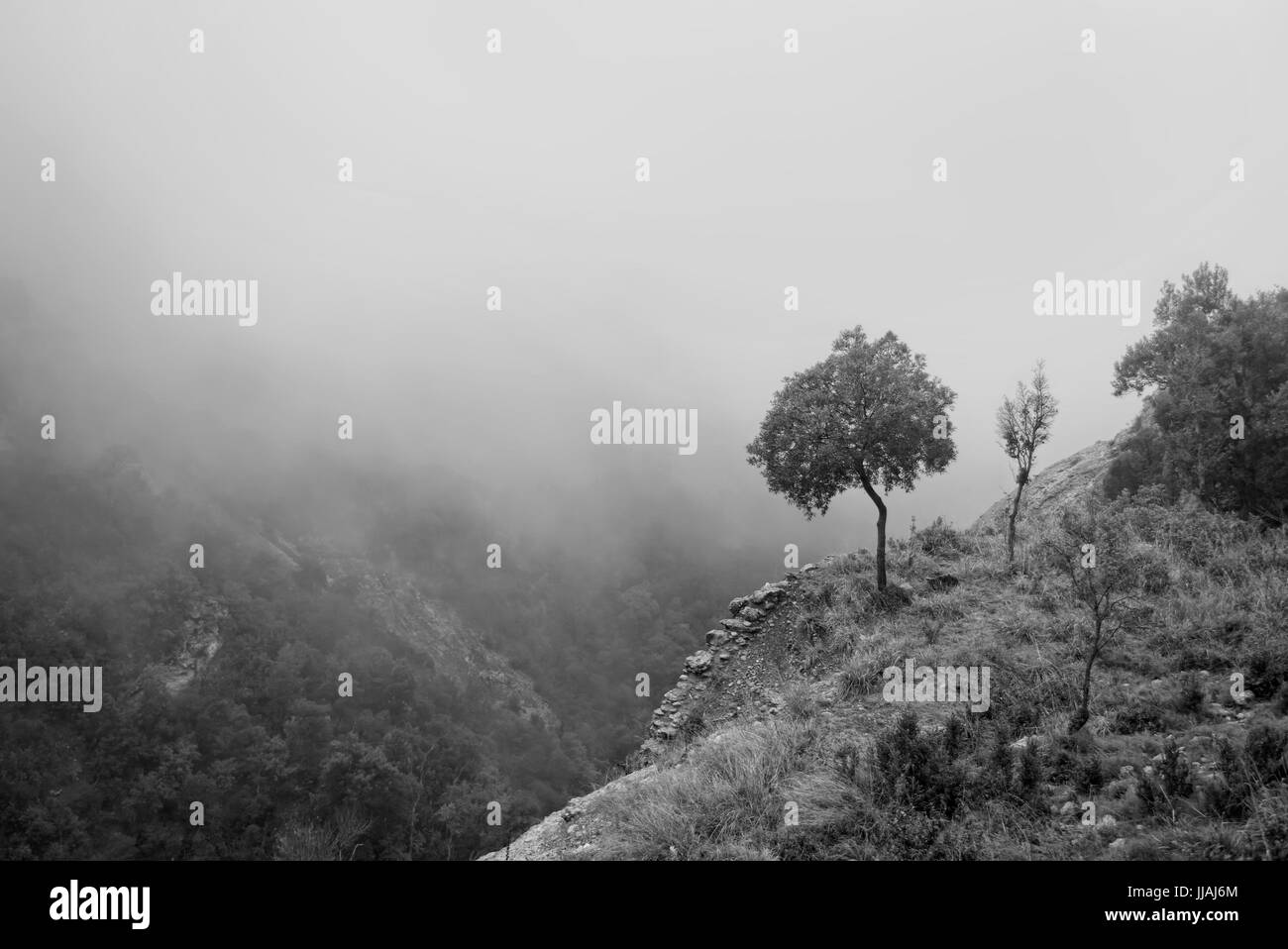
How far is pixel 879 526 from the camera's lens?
673 inches

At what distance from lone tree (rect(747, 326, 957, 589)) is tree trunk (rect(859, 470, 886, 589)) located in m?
0.03

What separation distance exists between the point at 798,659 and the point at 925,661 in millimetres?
3809

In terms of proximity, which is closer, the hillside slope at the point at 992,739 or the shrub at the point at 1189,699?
the hillside slope at the point at 992,739

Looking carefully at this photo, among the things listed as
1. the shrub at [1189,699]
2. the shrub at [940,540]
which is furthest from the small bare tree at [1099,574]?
the shrub at [940,540]

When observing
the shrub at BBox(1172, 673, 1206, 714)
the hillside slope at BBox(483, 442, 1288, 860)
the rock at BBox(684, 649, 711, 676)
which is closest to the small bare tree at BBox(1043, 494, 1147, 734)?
the hillside slope at BBox(483, 442, 1288, 860)

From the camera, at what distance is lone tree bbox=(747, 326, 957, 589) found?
16922 millimetres

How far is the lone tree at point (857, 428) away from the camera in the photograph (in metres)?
16.9

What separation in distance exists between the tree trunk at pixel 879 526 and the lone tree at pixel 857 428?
31 mm

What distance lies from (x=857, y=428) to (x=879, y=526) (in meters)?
3.19

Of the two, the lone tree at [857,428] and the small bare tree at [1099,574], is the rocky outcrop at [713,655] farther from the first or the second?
the small bare tree at [1099,574]

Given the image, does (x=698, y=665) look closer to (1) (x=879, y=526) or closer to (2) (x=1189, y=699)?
(1) (x=879, y=526)

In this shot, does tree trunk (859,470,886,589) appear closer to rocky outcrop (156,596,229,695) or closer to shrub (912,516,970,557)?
shrub (912,516,970,557)
